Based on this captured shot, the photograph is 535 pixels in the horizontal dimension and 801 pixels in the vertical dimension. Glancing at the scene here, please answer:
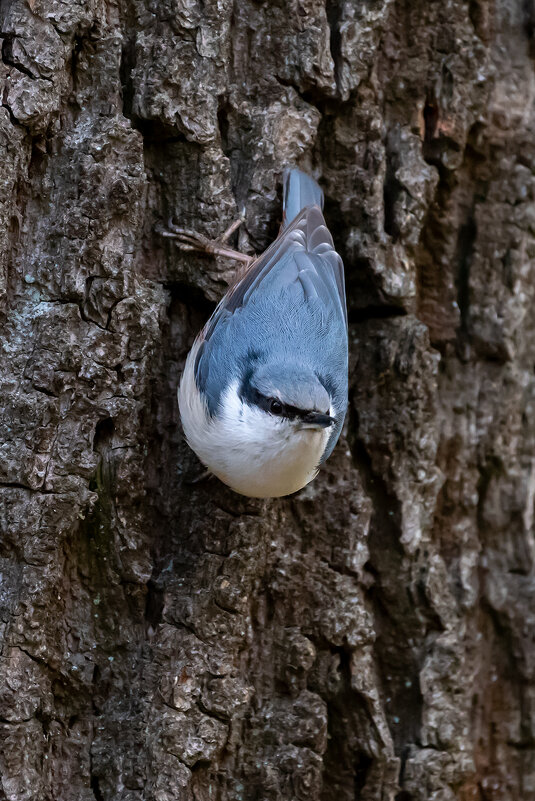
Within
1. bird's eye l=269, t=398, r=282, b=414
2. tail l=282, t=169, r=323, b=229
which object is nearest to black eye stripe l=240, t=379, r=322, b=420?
bird's eye l=269, t=398, r=282, b=414

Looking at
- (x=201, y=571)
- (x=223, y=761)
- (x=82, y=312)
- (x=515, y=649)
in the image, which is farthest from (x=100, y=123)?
(x=515, y=649)

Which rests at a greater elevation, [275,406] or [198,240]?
[198,240]

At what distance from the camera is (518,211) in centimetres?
268

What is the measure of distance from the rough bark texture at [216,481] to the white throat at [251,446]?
137 mm

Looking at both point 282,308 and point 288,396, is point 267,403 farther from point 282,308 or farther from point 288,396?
point 282,308

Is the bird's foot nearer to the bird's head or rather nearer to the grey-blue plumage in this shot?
the grey-blue plumage

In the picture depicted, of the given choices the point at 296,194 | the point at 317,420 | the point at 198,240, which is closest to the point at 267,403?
the point at 317,420

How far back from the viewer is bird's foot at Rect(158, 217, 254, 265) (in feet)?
7.64

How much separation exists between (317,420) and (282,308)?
1.45 feet

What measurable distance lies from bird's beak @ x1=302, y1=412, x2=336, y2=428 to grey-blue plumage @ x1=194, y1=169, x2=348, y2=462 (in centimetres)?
5

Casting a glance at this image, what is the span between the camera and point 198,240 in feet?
7.67

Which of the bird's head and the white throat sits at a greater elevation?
the bird's head

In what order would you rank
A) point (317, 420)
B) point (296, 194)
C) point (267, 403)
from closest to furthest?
point (317, 420) < point (267, 403) < point (296, 194)

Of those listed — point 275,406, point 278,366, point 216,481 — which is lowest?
point 216,481
